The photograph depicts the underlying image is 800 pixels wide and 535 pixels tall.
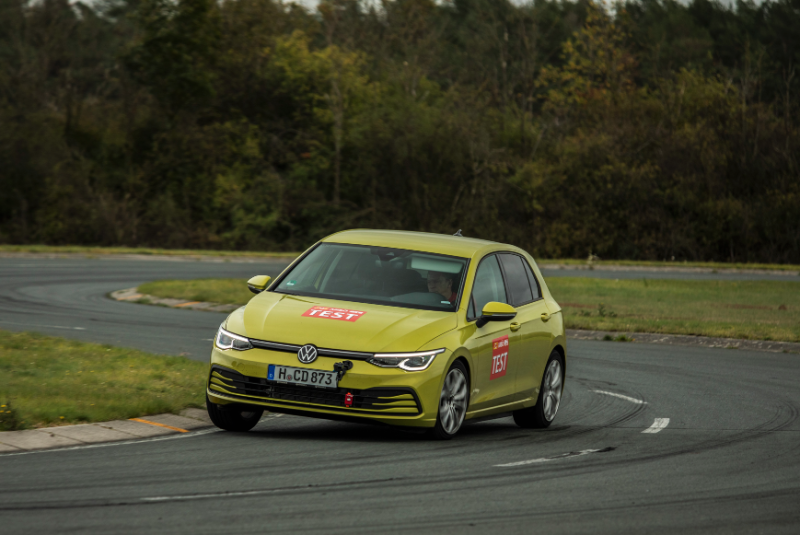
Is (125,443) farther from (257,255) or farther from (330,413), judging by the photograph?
(257,255)

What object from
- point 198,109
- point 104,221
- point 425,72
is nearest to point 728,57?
point 425,72

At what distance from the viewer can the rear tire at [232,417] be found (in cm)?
863

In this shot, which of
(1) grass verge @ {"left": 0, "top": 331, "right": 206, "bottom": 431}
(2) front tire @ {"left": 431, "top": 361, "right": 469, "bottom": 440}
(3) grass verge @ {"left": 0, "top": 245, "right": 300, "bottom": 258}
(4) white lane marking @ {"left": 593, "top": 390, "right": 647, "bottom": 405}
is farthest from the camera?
(3) grass verge @ {"left": 0, "top": 245, "right": 300, "bottom": 258}

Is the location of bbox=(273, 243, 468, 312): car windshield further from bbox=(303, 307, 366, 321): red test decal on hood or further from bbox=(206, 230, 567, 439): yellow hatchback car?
bbox=(303, 307, 366, 321): red test decal on hood

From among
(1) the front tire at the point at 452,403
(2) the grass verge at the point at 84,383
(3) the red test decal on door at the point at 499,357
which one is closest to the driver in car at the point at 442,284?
(3) the red test decal on door at the point at 499,357

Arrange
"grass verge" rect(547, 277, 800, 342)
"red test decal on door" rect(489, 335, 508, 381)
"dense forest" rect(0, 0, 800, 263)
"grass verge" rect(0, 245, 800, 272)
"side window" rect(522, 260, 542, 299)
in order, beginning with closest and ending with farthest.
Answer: "red test decal on door" rect(489, 335, 508, 381)
"side window" rect(522, 260, 542, 299)
"grass verge" rect(547, 277, 800, 342)
"grass verge" rect(0, 245, 800, 272)
"dense forest" rect(0, 0, 800, 263)

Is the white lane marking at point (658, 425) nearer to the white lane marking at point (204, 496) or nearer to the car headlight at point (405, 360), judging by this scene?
the car headlight at point (405, 360)

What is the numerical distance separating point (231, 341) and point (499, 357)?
7.61 ft

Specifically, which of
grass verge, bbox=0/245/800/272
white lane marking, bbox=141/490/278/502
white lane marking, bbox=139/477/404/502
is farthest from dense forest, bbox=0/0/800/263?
white lane marking, bbox=141/490/278/502

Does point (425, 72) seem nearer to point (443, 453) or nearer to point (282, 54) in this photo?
point (282, 54)

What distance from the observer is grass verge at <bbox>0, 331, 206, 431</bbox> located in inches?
350

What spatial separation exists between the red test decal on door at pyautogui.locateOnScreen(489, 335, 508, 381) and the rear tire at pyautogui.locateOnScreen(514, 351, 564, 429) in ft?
3.06

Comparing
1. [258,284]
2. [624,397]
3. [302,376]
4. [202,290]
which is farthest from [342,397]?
[202,290]

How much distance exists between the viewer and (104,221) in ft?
157
